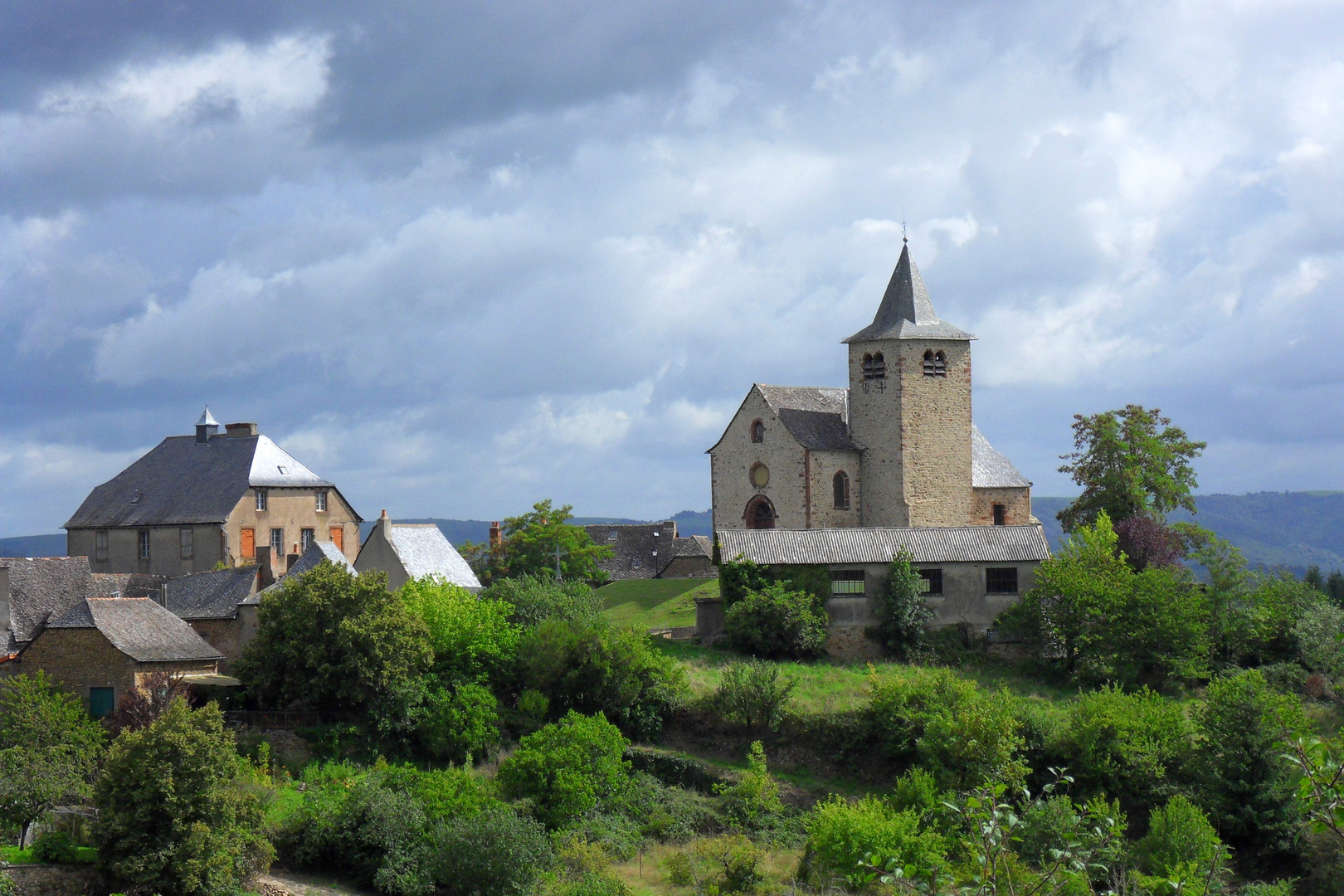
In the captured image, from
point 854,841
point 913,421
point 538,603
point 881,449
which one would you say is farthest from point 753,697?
point 913,421

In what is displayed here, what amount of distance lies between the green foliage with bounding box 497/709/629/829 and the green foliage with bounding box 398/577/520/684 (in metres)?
4.58

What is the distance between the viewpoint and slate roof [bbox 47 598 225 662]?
39.2 metres

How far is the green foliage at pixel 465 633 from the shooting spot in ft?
135

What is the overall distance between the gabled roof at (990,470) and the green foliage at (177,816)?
31.8m

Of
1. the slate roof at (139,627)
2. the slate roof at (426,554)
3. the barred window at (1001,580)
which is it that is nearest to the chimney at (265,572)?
the slate roof at (426,554)

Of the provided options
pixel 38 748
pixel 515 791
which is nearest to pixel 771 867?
pixel 515 791

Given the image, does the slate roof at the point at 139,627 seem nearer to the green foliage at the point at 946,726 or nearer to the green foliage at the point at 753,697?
the green foliage at the point at 753,697

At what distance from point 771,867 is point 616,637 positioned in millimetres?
9932

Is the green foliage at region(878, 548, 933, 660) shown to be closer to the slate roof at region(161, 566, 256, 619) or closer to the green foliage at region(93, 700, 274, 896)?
the green foliage at region(93, 700, 274, 896)

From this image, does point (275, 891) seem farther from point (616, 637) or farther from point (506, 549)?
point (506, 549)

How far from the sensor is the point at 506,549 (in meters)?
62.3

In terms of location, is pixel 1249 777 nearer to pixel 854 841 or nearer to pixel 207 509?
pixel 854 841

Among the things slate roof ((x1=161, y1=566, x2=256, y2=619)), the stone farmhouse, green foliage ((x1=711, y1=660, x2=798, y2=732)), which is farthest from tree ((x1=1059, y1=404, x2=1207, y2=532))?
slate roof ((x1=161, y1=566, x2=256, y2=619))

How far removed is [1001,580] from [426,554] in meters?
22.1
